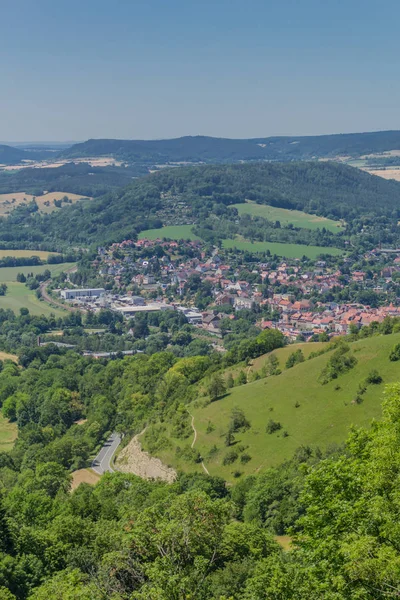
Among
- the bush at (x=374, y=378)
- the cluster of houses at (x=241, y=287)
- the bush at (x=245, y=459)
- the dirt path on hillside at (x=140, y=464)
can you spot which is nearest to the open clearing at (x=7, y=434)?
the dirt path on hillside at (x=140, y=464)

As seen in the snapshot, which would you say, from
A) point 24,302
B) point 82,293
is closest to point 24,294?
point 24,302

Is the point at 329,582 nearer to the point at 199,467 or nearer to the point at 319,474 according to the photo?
the point at 319,474

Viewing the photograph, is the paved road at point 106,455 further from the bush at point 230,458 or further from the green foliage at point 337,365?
the green foliage at point 337,365

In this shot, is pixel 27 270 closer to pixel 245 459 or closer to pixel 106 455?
pixel 106 455

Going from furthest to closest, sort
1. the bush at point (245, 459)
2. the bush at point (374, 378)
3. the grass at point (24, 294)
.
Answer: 1. the grass at point (24, 294)
2. the bush at point (374, 378)
3. the bush at point (245, 459)

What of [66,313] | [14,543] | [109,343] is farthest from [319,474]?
[66,313]

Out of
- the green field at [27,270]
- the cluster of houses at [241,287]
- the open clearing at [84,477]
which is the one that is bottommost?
the cluster of houses at [241,287]

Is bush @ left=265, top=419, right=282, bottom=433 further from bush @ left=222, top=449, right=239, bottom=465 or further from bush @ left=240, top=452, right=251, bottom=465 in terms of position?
bush @ left=222, top=449, right=239, bottom=465
